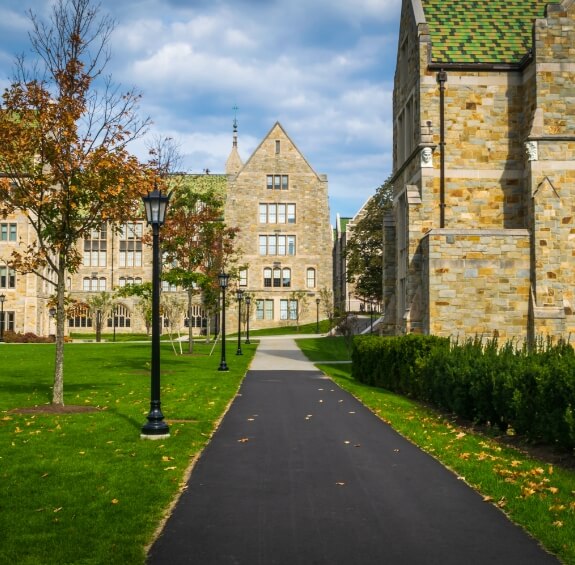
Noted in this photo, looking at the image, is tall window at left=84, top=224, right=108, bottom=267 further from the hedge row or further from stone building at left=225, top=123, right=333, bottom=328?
the hedge row

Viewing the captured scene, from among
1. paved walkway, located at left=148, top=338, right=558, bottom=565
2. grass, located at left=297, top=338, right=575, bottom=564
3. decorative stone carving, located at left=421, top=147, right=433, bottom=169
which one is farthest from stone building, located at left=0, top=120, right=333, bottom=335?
paved walkway, located at left=148, top=338, right=558, bottom=565

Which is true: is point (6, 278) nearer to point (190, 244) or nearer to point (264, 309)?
point (264, 309)

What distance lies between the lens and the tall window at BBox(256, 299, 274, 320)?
64562 mm

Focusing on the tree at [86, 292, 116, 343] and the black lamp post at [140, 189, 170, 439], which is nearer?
the black lamp post at [140, 189, 170, 439]

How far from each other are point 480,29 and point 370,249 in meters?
28.6

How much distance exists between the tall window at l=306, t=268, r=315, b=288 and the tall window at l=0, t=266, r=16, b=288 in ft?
86.8

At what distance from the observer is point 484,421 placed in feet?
39.5

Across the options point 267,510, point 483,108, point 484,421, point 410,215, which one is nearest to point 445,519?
point 267,510

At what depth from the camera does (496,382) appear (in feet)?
36.7

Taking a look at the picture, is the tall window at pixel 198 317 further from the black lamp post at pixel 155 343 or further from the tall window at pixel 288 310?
the black lamp post at pixel 155 343

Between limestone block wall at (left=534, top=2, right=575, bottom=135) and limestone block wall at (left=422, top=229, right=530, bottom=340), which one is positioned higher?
limestone block wall at (left=534, top=2, right=575, bottom=135)

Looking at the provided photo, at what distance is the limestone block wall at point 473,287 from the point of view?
19953 mm

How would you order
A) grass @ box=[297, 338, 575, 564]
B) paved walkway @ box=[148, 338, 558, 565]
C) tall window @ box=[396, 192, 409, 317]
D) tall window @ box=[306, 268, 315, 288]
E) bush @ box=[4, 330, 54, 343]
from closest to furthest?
paved walkway @ box=[148, 338, 558, 565] < grass @ box=[297, 338, 575, 564] < tall window @ box=[396, 192, 409, 317] < bush @ box=[4, 330, 54, 343] < tall window @ box=[306, 268, 315, 288]

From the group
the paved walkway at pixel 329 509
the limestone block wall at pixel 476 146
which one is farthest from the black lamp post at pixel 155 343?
the limestone block wall at pixel 476 146
